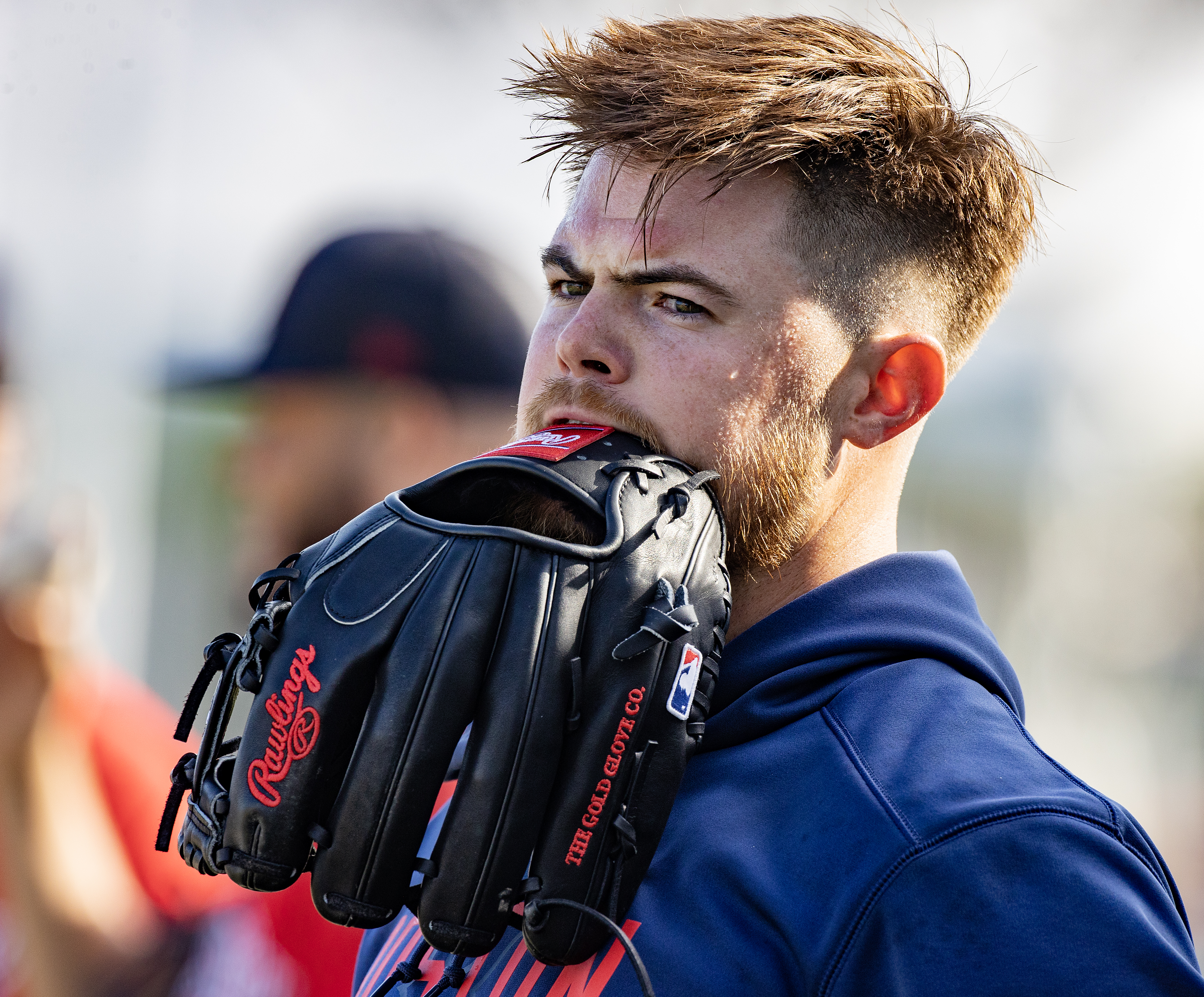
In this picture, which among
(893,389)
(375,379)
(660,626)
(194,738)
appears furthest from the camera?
(194,738)

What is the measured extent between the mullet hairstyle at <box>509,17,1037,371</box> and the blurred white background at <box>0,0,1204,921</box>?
2.00 meters

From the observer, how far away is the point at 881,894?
43.3 inches

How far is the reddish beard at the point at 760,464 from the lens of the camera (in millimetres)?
1491

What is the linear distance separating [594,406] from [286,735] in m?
0.62

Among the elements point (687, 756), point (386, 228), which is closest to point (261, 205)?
point (386, 228)

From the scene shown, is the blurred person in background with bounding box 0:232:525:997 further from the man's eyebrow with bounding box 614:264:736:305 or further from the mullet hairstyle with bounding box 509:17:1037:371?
the man's eyebrow with bounding box 614:264:736:305

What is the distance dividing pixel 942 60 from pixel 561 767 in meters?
1.47

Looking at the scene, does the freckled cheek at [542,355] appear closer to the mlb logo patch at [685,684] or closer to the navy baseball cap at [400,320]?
the mlb logo patch at [685,684]

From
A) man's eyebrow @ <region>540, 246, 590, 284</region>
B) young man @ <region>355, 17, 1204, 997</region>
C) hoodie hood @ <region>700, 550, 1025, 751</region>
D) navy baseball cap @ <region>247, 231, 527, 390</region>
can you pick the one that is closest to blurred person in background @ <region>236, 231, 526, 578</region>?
navy baseball cap @ <region>247, 231, 527, 390</region>

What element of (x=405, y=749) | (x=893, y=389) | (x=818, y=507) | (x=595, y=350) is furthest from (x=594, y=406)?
(x=405, y=749)

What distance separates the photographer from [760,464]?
1.50m

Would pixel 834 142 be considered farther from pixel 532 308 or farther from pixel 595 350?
pixel 532 308

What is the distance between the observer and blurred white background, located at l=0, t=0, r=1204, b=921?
15.6 feet

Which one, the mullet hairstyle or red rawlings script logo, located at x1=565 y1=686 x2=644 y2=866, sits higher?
the mullet hairstyle
